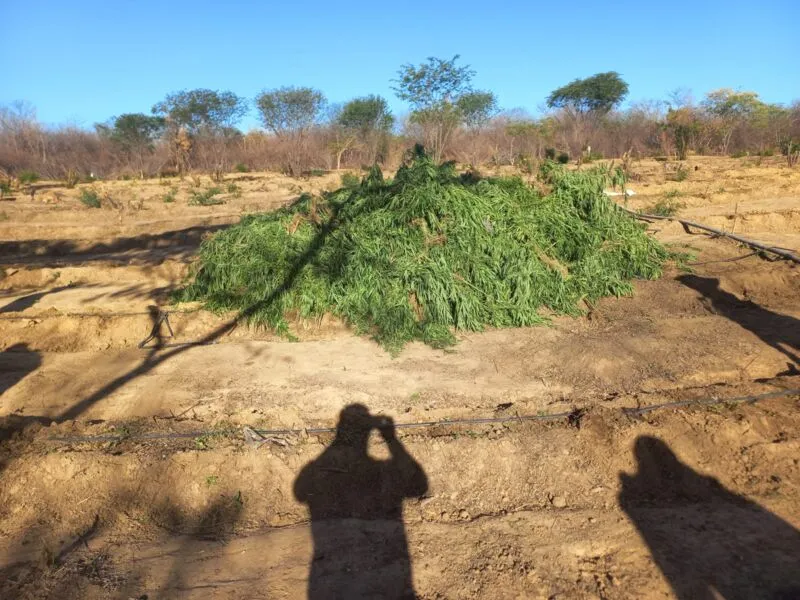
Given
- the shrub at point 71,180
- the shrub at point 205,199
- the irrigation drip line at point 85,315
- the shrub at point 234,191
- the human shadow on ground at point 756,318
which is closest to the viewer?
the human shadow on ground at point 756,318

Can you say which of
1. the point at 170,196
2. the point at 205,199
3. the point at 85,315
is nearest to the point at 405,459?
the point at 85,315

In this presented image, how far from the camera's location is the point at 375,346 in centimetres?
546

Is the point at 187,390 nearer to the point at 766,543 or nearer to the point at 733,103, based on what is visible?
the point at 766,543

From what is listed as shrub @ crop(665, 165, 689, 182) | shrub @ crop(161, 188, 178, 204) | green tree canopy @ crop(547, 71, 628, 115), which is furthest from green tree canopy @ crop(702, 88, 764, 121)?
shrub @ crop(161, 188, 178, 204)

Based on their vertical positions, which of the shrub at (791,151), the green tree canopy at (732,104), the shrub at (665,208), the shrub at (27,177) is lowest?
the shrub at (665,208)

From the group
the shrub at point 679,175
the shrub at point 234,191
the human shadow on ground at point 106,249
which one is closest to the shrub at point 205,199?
the shrub at point 234,191

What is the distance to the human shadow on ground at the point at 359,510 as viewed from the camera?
2.72 meters

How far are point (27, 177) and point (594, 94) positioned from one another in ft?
92.7

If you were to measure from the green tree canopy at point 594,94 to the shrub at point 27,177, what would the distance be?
83.9ft

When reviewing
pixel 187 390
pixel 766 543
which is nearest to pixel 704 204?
pixel 766 543

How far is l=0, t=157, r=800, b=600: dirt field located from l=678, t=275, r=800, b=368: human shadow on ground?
Result: 32 mm

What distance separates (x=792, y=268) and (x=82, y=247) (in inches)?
484

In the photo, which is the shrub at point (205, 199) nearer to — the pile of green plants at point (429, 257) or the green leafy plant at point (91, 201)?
the green leafy plant at point (91, 201)

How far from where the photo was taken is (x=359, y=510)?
3.33 m
